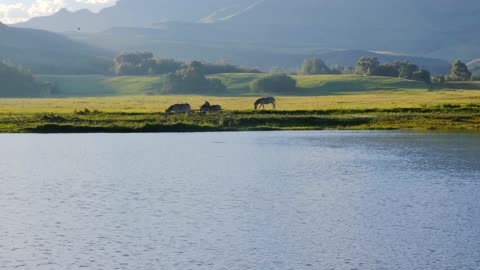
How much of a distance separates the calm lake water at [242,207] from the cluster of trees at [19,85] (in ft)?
339

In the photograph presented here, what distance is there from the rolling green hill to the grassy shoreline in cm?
6021

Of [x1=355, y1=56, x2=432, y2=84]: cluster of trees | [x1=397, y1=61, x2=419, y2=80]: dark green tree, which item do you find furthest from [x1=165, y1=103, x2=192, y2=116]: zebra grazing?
[x1=397, y1=61, x2=419, y2=80]: dark green tree

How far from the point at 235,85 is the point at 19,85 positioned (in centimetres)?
3896

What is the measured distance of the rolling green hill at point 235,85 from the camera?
140 m

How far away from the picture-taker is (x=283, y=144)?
55.6 meters

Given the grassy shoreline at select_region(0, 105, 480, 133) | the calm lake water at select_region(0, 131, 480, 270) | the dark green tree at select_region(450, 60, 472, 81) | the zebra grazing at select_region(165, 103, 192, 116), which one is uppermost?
the dark green tree at select_region(450, 60, 472, 81)

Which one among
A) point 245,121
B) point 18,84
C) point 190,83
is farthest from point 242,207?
point 18,84

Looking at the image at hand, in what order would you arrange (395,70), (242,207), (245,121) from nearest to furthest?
(242,207) → (245,121) → (395,70)

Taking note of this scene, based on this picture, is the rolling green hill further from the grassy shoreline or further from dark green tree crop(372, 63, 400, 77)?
the grassy shoreline

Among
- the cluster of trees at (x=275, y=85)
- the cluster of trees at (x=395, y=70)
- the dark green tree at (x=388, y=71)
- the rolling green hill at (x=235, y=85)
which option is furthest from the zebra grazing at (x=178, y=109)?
the dark green tree at (x=388, y=71)

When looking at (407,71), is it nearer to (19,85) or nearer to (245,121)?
(19,85)

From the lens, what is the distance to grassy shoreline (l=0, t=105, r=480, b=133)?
65312 mm

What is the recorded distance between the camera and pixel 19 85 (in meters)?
156

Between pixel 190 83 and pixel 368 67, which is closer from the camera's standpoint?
pixel 190 83
